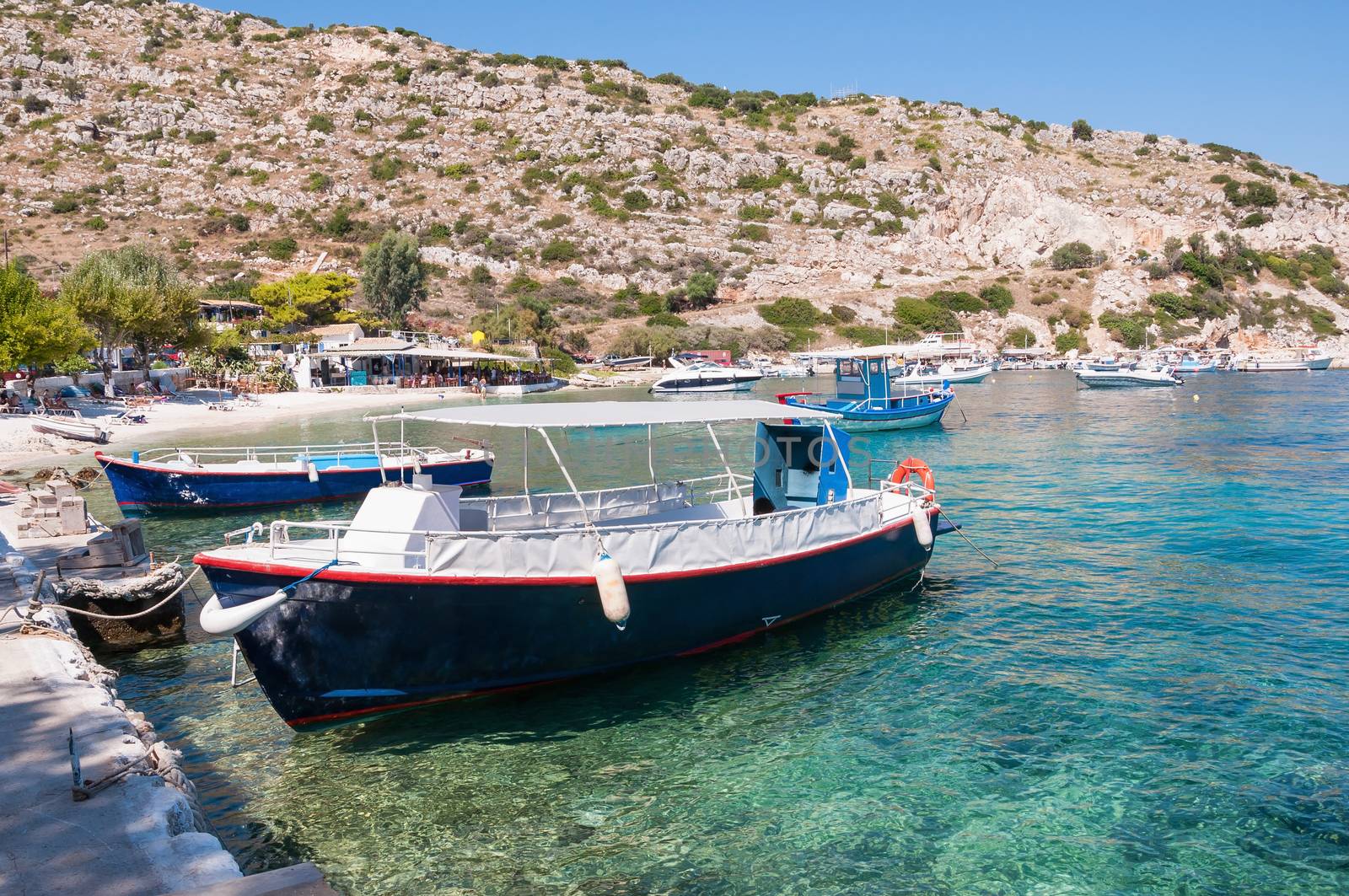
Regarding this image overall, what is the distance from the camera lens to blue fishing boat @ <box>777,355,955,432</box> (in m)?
43.6

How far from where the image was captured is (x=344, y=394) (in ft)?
198

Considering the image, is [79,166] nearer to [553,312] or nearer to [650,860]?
[553,312]

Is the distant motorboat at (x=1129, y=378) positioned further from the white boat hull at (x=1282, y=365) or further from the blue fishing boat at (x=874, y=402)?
the blue fishing boat at (x=874, y=402)

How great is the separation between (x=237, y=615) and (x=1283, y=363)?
110 metres

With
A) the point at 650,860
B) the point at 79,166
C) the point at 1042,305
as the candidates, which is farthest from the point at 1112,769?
the point at 79,166

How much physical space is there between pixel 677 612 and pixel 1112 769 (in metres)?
Result: 5.29

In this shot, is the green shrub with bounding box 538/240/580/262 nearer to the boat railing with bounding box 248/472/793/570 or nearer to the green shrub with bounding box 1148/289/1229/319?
the green shrub with bounding box 1148/289/1229/319

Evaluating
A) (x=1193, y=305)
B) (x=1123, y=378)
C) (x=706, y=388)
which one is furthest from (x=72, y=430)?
(x=1193, y=305)

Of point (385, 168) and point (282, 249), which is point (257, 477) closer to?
point (282, 249)

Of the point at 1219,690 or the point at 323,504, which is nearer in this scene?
the point at 1219,690

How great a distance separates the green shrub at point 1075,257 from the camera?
386 feet

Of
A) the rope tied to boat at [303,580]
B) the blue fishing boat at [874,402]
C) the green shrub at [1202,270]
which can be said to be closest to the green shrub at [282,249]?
the blue fishing boat at [874,402]

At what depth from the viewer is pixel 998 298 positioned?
110312 mm

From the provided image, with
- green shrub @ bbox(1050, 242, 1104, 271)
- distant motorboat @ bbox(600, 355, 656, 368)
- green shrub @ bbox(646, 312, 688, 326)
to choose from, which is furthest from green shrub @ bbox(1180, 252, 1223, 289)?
distant motorboat @ bbox(600, 355, 656, 368)
